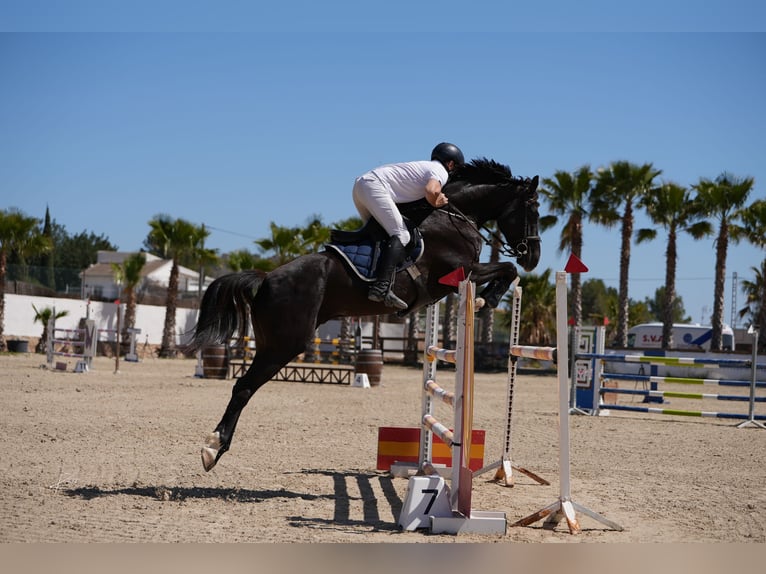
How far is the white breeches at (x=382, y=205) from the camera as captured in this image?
19.8ft

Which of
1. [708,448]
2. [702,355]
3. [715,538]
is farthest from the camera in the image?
[702,355]

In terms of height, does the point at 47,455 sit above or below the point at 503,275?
below

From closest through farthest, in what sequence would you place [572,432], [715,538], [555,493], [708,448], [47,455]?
[715,538] < [555,493] < [47,455] < [708,448] < [572,432]

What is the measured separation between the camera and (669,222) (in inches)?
1435

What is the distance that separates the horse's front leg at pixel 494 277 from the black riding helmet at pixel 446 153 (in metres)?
0.90

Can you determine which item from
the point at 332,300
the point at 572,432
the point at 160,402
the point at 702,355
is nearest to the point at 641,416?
the point at 572,432

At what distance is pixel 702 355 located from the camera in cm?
3244

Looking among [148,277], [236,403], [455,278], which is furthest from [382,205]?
[148,277]

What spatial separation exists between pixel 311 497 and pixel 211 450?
81cm

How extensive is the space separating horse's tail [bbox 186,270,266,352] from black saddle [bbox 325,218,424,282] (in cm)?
68

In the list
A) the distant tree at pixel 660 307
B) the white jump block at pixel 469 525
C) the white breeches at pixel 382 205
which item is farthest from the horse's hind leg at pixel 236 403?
the distant tree at pixel 660 307

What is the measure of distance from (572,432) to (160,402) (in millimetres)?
6896

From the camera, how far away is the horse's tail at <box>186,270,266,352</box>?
6.34 m

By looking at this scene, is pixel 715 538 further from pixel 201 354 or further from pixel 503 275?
pixel 201 354
